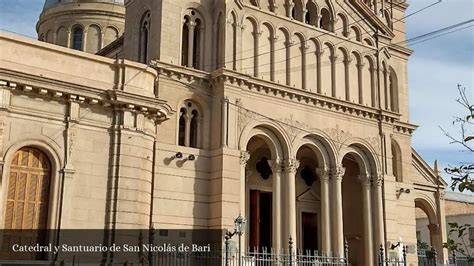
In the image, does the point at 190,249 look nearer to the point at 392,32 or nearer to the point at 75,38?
the point at 392,32

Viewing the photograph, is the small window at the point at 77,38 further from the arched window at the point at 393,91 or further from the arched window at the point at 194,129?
the arched window at the point at 393,91

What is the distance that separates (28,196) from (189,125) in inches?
298

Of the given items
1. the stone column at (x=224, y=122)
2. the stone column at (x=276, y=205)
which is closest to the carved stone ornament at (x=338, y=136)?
the stone column at (x=276, y=205)

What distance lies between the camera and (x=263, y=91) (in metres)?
26.6

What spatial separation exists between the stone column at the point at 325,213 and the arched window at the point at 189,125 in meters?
6.67

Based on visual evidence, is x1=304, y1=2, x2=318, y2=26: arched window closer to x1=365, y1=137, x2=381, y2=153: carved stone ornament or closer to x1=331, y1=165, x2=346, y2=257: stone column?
x1=365, y1=137, x2=381, y2=153: carved stone ornament

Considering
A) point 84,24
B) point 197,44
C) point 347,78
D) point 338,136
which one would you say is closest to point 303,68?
point 347,78

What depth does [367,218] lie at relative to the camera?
1163 inches

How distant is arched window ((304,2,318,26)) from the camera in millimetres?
30406

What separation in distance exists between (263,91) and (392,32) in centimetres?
1149

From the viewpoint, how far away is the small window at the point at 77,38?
43.0m

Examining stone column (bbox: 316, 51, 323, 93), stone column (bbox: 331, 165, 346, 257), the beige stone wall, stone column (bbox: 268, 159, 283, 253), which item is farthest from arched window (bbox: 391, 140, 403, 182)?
the beige stone wall

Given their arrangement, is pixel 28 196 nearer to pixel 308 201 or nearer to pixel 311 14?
pixel 308 201

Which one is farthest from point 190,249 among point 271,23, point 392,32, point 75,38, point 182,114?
point 75,38
